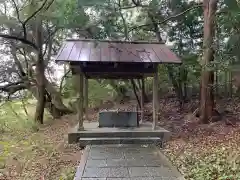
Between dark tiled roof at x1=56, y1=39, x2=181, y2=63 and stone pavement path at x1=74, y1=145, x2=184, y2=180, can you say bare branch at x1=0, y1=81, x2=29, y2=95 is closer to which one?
dark tiled roof at x1=56, y1=39, x2=181, y2=63

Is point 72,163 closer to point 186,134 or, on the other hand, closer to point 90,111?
point 186,134

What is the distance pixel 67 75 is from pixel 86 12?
8905mm

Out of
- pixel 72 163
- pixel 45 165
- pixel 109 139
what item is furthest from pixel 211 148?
pixel 45 165

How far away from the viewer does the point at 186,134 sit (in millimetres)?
8953

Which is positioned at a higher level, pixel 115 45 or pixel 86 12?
pixel 86 12

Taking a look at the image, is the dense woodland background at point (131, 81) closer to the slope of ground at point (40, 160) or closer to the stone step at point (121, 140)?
the slope of ground at point (40, 160)

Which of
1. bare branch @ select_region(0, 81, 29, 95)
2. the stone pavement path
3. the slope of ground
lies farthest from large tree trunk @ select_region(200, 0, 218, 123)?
bare branch @ select_region(0, 81, 29, 95)

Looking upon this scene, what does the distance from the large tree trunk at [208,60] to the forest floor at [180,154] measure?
526 millimetres

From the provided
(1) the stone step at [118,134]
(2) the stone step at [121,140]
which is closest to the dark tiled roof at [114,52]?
(1) the stone step at [118,134]

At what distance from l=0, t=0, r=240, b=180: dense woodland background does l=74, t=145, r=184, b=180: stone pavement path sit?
422 millimetres

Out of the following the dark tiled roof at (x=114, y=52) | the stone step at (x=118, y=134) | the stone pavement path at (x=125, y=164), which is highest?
the dark tiled roof at (x=114, y=52)

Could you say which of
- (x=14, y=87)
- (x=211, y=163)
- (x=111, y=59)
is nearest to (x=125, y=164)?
(x=211, y=163)

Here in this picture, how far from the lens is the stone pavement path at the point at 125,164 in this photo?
5.25 metres

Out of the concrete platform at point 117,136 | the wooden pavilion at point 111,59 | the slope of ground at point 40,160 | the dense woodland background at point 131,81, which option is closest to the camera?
the slope of ground at point 40,160
